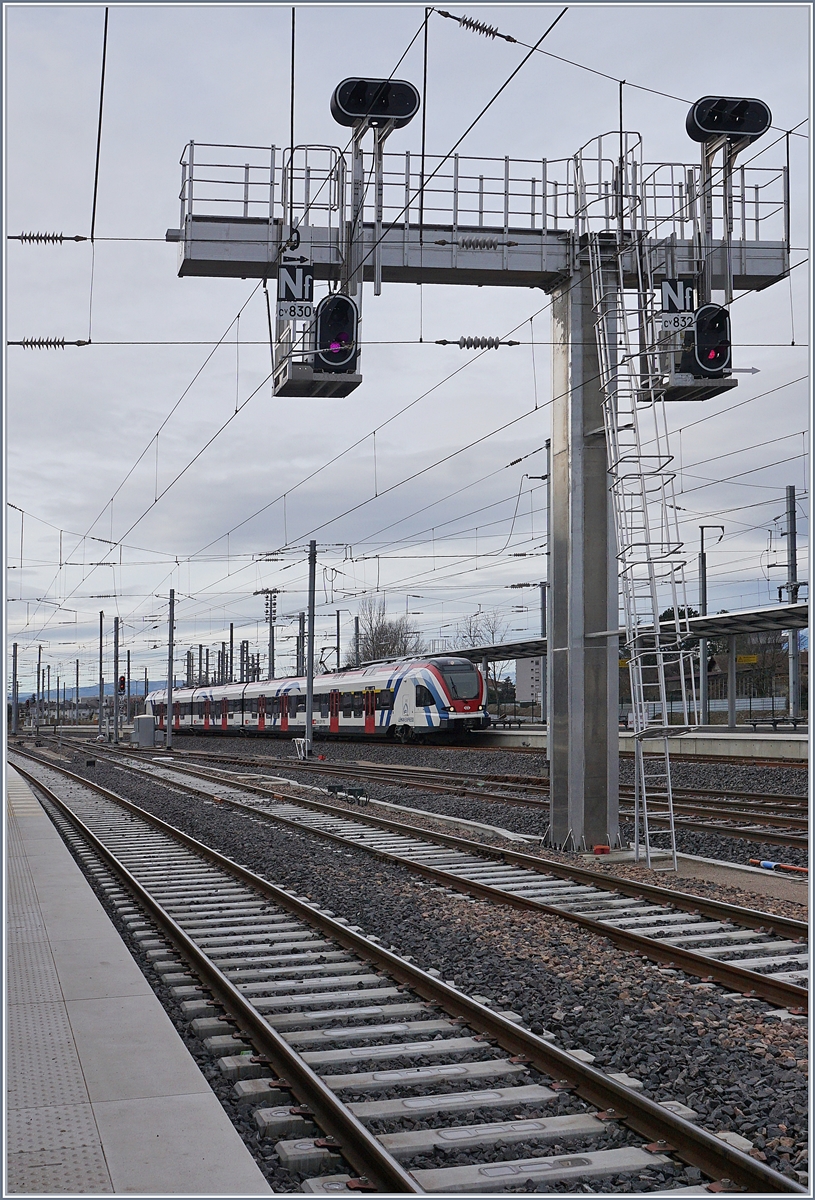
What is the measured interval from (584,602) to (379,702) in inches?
1099

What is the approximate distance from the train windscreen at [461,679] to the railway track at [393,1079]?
90.6 feet

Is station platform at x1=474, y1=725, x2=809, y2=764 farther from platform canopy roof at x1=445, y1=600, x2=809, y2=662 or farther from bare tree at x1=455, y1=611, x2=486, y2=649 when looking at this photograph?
bare tree at x1=455, y1=611, x2=486, y2=649

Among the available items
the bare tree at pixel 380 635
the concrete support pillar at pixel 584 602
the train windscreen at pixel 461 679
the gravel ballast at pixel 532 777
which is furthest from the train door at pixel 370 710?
the bare tree at pixel 380 635

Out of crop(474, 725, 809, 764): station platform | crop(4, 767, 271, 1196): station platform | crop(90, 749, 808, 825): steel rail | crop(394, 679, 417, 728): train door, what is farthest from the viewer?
crop(394, 679, 417, 728): train door

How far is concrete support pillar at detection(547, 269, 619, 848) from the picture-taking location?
42.2ft

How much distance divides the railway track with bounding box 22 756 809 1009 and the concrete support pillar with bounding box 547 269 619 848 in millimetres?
1042

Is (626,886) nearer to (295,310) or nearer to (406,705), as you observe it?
(295,310)

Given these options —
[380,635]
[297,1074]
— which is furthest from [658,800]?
[380,635]

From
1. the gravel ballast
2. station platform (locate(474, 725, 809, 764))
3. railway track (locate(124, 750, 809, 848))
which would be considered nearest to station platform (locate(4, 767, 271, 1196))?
→ the gravel ballast

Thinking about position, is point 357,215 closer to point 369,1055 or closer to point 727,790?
point 369,1055

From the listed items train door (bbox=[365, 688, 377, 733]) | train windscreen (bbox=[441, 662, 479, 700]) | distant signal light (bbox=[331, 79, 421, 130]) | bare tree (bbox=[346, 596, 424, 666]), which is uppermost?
distant signal light (bbox=[331, 79, 421, 130])

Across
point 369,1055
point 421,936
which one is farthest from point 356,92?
point 369,1055

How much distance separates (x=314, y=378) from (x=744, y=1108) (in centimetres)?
843

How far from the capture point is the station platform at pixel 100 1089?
4176mm
